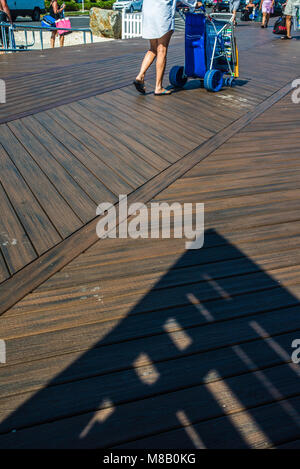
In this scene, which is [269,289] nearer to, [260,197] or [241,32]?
[260,197]

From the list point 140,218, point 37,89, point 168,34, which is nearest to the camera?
point 140,218

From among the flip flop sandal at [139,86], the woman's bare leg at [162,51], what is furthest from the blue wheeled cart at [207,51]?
the flip flop sandal at [139,86]

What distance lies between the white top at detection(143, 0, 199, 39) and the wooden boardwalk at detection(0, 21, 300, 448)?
1323 millimetres

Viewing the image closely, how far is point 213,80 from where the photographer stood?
628 centimetres

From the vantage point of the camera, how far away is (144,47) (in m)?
10.4

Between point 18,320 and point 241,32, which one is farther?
point 241,32

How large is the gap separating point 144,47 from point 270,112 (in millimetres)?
5620

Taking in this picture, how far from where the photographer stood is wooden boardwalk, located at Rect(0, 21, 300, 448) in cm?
172

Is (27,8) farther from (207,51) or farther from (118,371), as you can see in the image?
(118,371)

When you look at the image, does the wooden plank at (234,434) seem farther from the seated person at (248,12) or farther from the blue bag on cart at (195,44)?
the seated person at (248,12)

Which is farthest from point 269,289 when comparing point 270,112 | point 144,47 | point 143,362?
point 144,47

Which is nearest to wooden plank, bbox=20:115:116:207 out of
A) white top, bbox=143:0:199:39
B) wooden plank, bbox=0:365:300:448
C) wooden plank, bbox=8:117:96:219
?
wooden plank, bbox=8:117:96:219

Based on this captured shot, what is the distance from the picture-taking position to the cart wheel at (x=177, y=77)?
649 cm

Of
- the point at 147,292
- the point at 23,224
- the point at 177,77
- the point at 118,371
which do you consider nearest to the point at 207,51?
the point at 177,77
